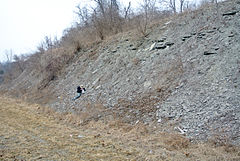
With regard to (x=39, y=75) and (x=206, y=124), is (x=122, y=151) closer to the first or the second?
(x=206, y=124)

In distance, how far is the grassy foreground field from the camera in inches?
162

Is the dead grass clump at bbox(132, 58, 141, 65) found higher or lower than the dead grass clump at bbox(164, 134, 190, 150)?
higher

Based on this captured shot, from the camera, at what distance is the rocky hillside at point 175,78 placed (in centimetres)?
521

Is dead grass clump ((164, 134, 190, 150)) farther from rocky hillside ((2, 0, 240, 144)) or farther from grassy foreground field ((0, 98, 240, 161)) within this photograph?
rocky hillside ((2, 0, 240, 144))

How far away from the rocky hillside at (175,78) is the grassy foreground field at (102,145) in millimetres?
A: 445

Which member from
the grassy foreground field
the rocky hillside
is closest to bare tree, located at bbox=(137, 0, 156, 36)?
the rocky hillside

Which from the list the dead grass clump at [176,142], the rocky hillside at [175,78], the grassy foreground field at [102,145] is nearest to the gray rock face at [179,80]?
the rocky hillside at [175,78]

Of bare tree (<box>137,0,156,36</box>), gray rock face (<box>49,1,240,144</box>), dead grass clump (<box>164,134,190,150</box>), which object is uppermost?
bare tree (<box>137,0,156,36</box>)

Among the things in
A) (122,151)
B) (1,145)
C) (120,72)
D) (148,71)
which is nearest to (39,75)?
(120,72)

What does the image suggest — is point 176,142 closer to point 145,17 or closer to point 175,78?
point 175,78

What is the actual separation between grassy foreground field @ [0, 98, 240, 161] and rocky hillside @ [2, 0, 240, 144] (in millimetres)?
445

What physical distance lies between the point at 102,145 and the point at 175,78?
3.77 meters

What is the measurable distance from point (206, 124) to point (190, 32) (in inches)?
214

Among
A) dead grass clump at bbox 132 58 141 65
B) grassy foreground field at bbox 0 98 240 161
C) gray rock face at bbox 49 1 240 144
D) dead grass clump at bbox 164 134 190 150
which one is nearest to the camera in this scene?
grassy foreground field at bbox 0 98 240 161
